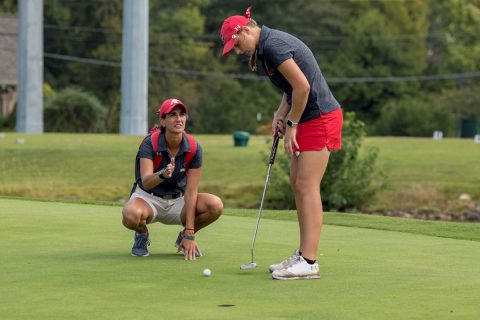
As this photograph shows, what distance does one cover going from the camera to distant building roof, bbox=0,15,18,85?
202ft

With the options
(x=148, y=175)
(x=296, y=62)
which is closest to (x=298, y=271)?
(x=296, y=62)

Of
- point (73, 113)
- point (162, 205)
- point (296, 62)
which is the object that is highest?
point (296, 62)

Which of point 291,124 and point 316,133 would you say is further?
point 316,133

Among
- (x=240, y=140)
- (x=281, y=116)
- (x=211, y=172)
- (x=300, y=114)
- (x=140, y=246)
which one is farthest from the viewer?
(x=240, y=140)

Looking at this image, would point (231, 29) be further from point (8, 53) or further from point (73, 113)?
point (8, 53)

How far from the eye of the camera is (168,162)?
9.42m

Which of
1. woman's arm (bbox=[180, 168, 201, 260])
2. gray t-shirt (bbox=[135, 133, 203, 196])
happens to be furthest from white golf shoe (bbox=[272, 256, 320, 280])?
gray t-shirt (bbox=[135, 133, 203, 196])

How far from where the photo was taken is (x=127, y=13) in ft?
143

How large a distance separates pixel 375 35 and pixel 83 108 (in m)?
33.9

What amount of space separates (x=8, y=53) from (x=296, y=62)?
55.0 metres

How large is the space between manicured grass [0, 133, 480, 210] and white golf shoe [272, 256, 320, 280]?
1521 cm

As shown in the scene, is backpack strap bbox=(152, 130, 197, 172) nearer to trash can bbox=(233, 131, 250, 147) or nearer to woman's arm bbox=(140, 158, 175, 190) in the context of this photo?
woman's arm bbox=(140, 158, 175, 190)

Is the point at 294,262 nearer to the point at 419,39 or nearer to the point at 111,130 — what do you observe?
the point at 111,130

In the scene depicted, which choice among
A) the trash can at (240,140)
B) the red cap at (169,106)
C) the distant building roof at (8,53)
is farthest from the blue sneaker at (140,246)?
the distant building roof at (8,53)
